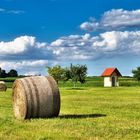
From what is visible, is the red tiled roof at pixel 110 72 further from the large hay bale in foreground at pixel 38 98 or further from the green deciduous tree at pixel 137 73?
the large hay bale in foreground at pixel 38 98

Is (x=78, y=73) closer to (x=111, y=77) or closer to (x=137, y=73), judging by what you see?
(x=111, y=77)

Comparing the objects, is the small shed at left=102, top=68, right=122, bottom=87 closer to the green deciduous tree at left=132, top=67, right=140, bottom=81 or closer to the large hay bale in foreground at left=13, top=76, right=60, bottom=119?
the green deciduous tree at left=132, top=67, right=140, bottom=81

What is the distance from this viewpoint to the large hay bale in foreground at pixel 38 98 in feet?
60.5

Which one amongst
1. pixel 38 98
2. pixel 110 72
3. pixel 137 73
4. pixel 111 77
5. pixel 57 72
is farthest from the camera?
pixel 137 73

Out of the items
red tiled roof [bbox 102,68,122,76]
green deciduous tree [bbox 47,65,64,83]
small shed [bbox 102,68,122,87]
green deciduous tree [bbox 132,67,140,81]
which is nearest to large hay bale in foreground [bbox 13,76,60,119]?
green deciduous tree [bbox 47,65,64,83]

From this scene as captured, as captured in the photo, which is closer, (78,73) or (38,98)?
(38,98)

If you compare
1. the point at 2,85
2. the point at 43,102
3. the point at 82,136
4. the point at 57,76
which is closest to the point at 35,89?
the point at 43,102

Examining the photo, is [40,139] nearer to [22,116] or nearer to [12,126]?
[12,126]

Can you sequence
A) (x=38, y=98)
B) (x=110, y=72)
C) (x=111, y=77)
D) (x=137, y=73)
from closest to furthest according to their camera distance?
(x=38, y=98), (x=111, y=77), (x=110, y=72), (x=137, y=73)

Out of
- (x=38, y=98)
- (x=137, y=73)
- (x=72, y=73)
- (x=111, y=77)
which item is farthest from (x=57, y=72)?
(x=38, y=98)

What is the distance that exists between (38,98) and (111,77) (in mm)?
101010

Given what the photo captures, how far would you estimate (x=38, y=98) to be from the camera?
60.4 ft

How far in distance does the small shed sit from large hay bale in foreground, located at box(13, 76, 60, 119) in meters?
97.8

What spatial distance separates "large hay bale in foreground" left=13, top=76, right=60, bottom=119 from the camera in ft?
60.5
